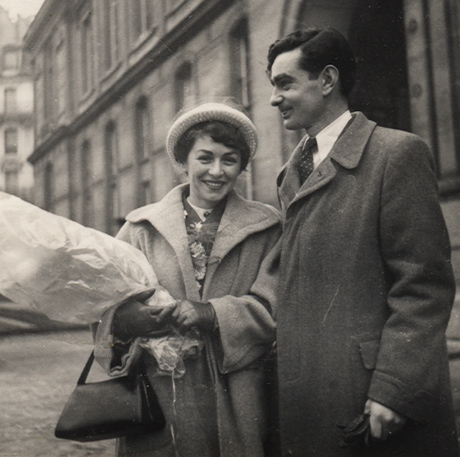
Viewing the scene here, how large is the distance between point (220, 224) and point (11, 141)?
115cm

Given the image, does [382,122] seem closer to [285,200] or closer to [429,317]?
[285,200]

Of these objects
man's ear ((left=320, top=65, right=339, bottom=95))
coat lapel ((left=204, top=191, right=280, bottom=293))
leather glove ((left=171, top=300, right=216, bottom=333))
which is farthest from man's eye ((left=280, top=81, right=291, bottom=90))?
leather glove ((left=171, top=300, right=216, bottom=333))

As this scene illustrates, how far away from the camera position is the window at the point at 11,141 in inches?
101

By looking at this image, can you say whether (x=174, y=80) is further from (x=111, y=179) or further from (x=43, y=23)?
(x=43, y=23)

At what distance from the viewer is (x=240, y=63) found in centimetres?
264

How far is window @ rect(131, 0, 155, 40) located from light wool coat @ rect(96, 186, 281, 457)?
1085 mm

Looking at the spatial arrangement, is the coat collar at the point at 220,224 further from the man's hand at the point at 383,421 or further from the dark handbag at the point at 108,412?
the man's hand at the point at 383,421

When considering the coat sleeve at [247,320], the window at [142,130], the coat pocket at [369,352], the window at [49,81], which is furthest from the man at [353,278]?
the window at [49,81]

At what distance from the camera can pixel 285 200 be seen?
2.06 metres

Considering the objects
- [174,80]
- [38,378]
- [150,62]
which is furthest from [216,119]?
[38,378]

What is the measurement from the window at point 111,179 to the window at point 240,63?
66 cm

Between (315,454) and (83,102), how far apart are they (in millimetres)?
1965

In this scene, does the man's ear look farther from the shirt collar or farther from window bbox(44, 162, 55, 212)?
window bbox(44, 162, 55, 212)

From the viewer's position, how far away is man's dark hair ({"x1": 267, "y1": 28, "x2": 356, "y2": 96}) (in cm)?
201
